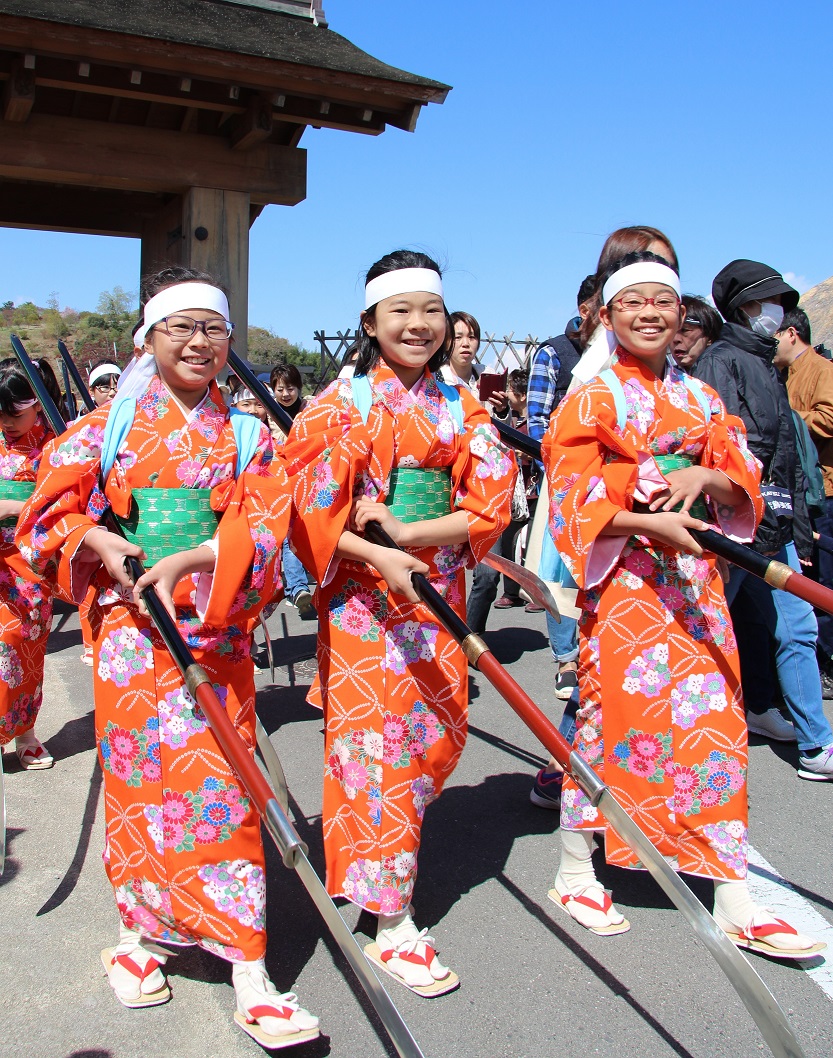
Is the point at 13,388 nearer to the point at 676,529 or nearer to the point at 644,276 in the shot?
the point at 644,276

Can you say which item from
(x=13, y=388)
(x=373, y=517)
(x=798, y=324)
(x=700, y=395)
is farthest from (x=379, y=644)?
(x=798, y=324)

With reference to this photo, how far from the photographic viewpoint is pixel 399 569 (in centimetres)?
223

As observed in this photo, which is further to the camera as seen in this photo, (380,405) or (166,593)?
(380,405)

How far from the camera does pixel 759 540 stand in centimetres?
359

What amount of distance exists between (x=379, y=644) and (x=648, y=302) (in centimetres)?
121

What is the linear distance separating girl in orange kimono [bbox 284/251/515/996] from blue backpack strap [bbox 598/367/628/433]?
343mm

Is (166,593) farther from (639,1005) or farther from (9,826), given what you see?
(9,826)

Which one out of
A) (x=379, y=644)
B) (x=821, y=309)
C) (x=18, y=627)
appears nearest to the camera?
(x=379, y=644)

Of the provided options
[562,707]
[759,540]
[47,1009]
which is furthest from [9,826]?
[759,540]

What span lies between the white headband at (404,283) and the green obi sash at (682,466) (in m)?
0.79

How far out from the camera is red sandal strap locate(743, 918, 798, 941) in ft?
7.93

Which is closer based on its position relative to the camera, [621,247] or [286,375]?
[621,247]

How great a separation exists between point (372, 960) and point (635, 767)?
87 cm

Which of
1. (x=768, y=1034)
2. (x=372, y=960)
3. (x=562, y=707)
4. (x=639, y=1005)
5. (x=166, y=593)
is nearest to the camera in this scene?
(x=768, y=1034)
